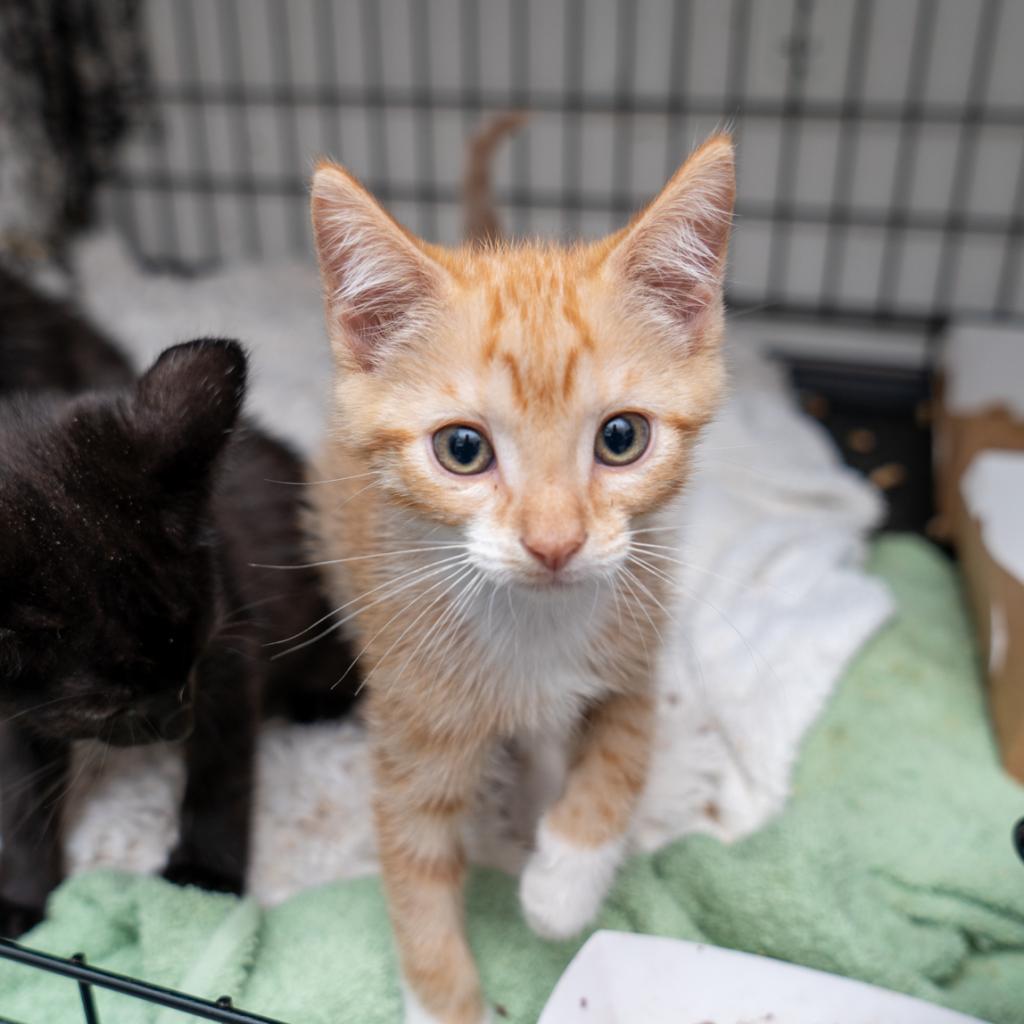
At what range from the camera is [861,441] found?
2.17m

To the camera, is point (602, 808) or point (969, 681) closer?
point (602, 808)

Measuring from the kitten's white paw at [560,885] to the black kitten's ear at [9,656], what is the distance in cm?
48

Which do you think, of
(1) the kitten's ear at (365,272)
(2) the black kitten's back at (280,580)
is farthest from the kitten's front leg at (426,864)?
(1) the kitten's ear at (365,272)

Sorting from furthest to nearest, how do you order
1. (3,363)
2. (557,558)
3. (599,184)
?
1. (599,184)
2. (3,363)
3. (557,558)

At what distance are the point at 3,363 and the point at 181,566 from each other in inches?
33.6

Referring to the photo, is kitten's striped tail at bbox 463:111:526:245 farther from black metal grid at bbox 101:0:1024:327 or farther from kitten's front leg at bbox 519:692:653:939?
kitten's front leg at bbox 519:692:653:939

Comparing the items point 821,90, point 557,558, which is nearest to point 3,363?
point 557,558

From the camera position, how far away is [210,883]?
114 centimetres

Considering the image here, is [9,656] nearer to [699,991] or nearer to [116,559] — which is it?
[116,559]

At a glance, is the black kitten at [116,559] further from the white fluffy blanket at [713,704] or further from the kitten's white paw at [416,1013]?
the kitten's white paw at [416,1013]

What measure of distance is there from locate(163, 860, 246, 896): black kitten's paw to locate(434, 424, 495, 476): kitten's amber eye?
0.59 m

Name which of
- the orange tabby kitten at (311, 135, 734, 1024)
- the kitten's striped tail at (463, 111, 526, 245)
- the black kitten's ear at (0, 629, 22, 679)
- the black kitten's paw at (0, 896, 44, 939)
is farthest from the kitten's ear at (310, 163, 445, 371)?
the kitten's striped tail at (463, 111, 526, 245)

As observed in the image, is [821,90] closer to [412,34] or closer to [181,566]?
[412,34]

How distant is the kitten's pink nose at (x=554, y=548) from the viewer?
2.47ft
